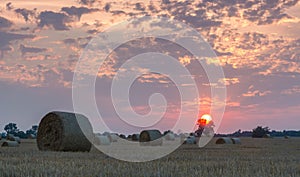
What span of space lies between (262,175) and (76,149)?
12.2 metres

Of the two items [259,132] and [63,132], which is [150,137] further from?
[259,132]

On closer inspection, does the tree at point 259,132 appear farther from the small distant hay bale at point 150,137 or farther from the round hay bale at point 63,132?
the round hay bale at point 63,132

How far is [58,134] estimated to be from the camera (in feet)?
66.2

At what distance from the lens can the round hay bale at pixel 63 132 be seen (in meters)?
19.8

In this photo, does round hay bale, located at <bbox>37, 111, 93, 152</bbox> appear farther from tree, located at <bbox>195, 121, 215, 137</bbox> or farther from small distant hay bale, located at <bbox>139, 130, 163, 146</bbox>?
tree, located at <bbox>195, 121, 215, 137</bbox>

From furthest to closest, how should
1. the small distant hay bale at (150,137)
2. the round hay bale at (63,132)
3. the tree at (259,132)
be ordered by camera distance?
the tree at (259,132) → the small distant hay bale at (150,137) → the round hay bale at (63,132)

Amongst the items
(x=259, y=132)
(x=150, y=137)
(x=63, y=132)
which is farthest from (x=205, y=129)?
(x=63, y=132)

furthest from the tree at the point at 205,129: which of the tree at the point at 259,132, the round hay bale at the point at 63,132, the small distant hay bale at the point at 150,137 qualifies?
the round hay bale at the point at 63,132

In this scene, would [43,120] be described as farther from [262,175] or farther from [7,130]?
[7,130]

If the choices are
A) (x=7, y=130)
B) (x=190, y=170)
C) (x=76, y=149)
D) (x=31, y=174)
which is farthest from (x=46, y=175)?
(x=7, y=130)

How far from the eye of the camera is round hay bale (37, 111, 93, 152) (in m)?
19.8

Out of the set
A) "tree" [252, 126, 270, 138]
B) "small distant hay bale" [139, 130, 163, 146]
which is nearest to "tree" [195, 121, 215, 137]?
"tree" [252, 126, 270, 138]

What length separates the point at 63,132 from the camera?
65.4 ft

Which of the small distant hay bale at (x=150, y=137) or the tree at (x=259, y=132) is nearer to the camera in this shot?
the small distant hay bale at (x=150, y=137)
